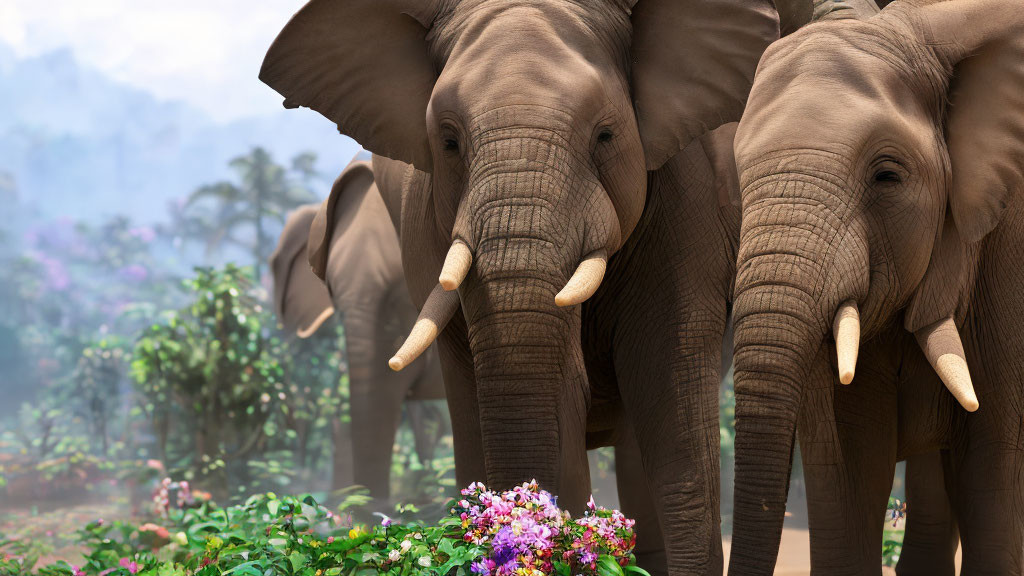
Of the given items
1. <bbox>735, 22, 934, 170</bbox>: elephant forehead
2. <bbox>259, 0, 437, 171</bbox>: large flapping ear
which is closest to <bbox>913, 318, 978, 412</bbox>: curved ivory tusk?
<bbox>735, 22, 934, 170</bbox>: elephant forehead

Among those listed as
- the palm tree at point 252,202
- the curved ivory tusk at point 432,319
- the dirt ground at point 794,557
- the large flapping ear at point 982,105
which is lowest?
the dirt ground at point 794,557

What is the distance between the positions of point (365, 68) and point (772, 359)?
2.34 m

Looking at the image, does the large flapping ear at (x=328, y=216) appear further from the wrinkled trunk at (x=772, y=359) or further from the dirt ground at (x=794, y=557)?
the wrinkled trunk at (x=772, y=359)

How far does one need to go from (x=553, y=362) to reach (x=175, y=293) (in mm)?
29816

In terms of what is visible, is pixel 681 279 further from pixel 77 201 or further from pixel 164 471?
pixel 77 201

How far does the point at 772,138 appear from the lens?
13.8ft

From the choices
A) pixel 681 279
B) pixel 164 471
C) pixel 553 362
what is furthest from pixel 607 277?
pixel 164 471

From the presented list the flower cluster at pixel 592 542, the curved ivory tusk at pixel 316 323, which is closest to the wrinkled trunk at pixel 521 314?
the flower cluster at pixel 592 542

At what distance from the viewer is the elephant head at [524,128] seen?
164 inches

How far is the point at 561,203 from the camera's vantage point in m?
4.25

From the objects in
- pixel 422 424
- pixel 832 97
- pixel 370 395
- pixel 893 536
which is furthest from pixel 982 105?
pixel 422 424

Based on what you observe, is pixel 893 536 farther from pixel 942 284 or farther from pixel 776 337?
pixel 776 337

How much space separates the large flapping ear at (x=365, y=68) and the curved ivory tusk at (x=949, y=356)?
6.86 ft

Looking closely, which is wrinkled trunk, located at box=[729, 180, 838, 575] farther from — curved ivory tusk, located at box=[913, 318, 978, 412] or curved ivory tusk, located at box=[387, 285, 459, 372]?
curved ivory tusk, located at box=[387, 285, 459, 372]
